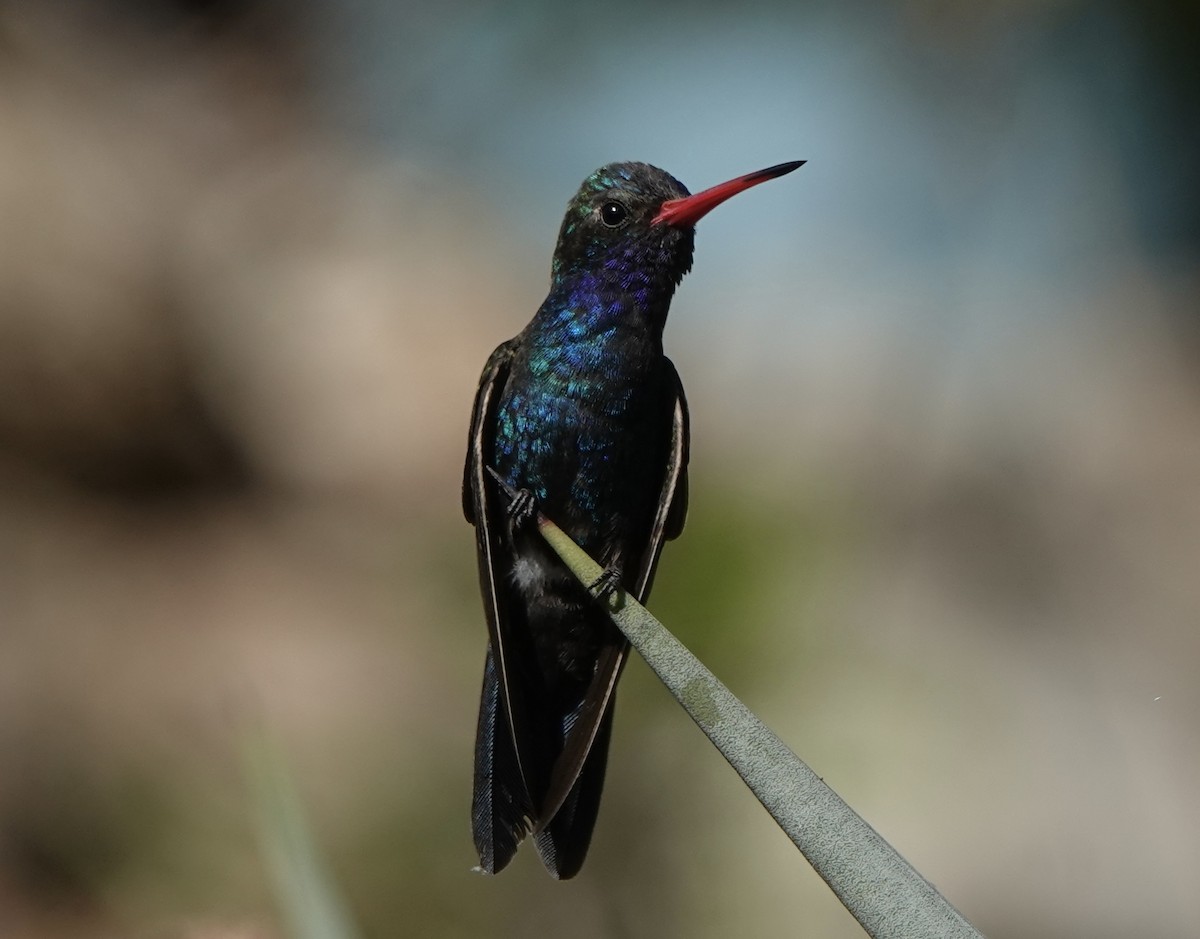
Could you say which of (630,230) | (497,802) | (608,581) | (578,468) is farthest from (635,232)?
(497,802)

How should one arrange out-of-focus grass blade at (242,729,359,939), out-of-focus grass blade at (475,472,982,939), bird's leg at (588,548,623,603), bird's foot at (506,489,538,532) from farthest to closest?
bird's foot at (506,489,538,532) < bird's leg at (588,548,623,603) < out-of-focus grass blade at (242,729,359,939) < out-of-focus grass blade at (475,472,982,939)

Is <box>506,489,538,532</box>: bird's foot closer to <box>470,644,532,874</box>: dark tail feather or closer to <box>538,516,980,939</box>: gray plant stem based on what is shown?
<box>470,644,532,874</box>: dark tail feather

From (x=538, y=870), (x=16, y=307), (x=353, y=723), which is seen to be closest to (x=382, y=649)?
(x=353, y=723)

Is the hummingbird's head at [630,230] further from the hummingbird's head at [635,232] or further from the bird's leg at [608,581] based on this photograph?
the bird's leg at [608,581]

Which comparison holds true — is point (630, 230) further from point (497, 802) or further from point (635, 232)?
point (497, 802)

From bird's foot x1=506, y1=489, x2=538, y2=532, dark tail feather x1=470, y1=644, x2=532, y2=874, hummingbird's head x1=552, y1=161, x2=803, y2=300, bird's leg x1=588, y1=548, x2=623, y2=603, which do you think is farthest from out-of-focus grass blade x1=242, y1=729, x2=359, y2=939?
hummingbird's head x1=552, y1=161, x2=803, y2=300

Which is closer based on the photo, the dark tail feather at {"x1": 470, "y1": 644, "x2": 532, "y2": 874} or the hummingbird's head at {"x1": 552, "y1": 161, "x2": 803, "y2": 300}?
the dark tail feather at {"x1": 470, "y1": 644, "x2": 532, "y2": 874}
